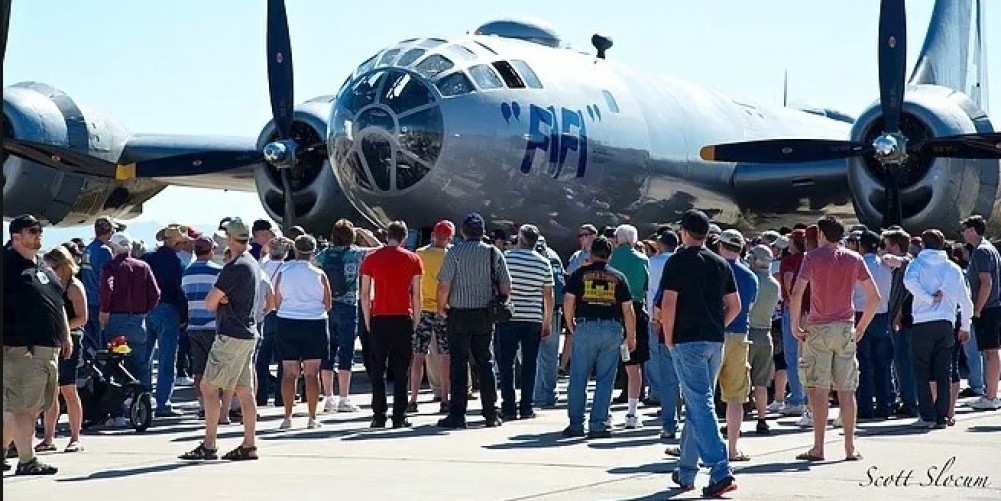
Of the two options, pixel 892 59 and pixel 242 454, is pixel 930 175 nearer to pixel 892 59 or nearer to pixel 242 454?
pixel 892 59

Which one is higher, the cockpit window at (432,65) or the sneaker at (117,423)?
the cockpit window at (432,65)

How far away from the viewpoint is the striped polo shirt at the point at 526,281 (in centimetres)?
1434

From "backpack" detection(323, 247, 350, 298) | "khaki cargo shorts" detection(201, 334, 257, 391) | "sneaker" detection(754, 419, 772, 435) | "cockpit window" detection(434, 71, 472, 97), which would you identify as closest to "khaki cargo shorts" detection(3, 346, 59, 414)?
"khaki cargo shorts" detection(201, 334, 257, 391)

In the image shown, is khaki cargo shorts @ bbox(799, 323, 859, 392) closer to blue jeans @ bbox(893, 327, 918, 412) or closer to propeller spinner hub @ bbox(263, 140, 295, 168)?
blue jeans @ bbox(893, 327, 918, 412)

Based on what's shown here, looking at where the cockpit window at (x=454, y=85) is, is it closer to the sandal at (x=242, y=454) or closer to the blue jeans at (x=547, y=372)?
the blue jeans at (x=547, y=372)

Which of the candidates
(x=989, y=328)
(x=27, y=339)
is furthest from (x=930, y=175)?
(x=27, y=339)

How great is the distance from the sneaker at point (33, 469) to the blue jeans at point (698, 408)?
399 centimetres

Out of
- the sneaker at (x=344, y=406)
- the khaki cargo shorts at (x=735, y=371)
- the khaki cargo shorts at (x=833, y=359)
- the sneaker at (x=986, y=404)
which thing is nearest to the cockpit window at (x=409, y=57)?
the sneaker at (x=344, y=406)

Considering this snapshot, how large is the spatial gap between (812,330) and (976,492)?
2151 mm

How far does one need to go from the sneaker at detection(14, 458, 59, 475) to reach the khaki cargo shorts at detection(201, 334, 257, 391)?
120cm

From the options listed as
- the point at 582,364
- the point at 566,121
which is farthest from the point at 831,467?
the point at 566,121

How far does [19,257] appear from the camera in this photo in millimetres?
10367

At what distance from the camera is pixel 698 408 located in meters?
9.38

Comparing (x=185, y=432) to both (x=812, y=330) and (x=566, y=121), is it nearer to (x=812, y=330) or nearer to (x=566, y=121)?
(x=812, y=330)
